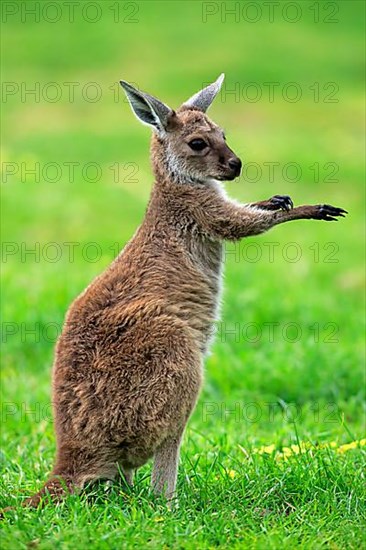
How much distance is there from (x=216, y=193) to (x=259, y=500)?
177 centimetres

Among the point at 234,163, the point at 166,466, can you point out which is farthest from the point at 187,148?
the point at 166,466

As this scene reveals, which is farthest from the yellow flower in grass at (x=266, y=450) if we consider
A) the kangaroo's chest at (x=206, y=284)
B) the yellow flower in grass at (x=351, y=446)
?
the kangaroo's chest at (x=206, y=284)

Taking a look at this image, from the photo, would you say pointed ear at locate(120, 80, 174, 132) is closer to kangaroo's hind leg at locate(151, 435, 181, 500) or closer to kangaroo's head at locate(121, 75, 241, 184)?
kangaroo's head at locate(121, 75, 241, 184)

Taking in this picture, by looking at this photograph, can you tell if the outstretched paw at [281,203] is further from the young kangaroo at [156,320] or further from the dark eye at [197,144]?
the dark eye at [197,144]

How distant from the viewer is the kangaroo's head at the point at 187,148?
5.97 m

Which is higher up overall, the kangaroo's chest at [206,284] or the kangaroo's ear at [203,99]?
the kangaroo's ear at [203,99]

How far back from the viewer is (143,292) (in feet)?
17.9

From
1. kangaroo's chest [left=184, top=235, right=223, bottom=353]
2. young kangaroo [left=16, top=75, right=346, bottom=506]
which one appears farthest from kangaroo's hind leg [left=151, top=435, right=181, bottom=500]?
kangaroo's chest [left=184, top=235, right=223, bottom=353]

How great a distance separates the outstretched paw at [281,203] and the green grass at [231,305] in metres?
1.40

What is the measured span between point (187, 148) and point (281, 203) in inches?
29.0

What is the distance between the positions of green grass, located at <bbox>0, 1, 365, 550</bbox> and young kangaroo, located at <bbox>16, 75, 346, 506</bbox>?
11.1 inches

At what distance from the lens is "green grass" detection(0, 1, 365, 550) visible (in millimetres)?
4957

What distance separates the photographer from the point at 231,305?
1058cm

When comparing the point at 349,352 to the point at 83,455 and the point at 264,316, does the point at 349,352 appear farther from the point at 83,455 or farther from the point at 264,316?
the point at 83,455
